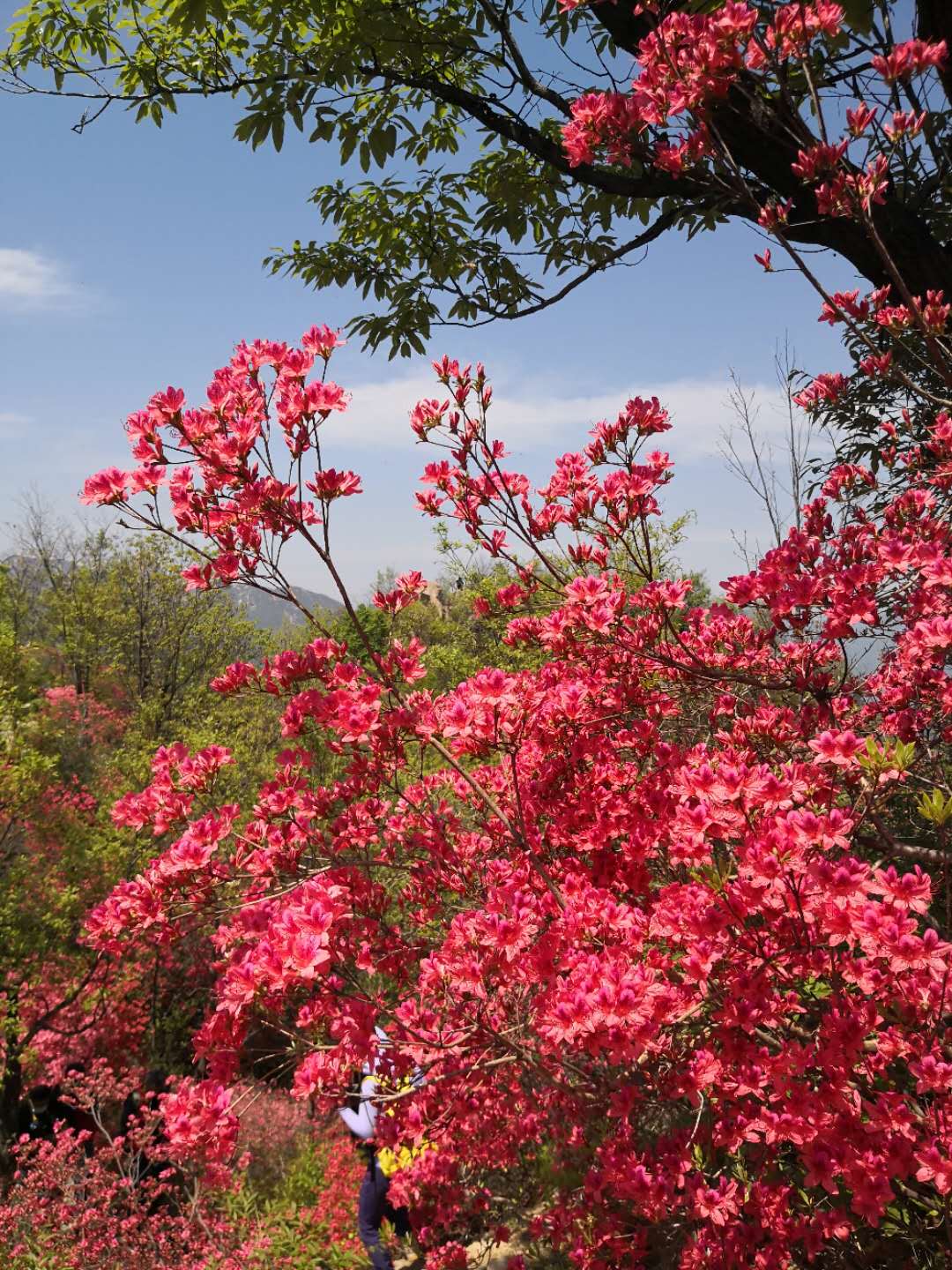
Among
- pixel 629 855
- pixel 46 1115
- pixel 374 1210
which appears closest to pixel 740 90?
pixel 629 855

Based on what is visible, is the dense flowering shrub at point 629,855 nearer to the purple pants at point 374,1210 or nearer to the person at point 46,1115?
the purple pants at point 374,1210

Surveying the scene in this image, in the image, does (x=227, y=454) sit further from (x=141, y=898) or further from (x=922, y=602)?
(x=922, y=602)

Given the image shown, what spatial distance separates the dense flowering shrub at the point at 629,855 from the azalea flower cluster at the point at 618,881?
14 mm

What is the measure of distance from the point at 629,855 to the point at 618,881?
6.7 inches

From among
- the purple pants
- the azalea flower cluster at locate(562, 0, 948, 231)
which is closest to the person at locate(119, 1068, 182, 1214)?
the purple pants

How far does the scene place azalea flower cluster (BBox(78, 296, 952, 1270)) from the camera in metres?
1.85

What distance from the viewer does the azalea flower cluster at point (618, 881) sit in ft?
6.06

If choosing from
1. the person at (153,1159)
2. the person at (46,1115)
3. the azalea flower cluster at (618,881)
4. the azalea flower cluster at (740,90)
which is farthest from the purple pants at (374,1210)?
the azalea flower cluster at (740,90)

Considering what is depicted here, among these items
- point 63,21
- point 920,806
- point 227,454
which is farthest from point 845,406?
point 63,21

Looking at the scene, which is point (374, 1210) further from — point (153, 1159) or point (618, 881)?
point (618, 881)

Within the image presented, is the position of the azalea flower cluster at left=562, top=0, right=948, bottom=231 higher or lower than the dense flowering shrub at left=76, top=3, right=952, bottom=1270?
higher

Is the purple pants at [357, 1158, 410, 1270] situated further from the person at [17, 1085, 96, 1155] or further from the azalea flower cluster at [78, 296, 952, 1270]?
the person at [17, 1085, 96, 1155]

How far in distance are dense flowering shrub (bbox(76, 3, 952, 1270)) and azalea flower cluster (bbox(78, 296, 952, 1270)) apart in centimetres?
1

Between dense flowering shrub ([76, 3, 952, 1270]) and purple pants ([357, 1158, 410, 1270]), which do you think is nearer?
dense flowering shrub ([76, 3, 952, 1270])
